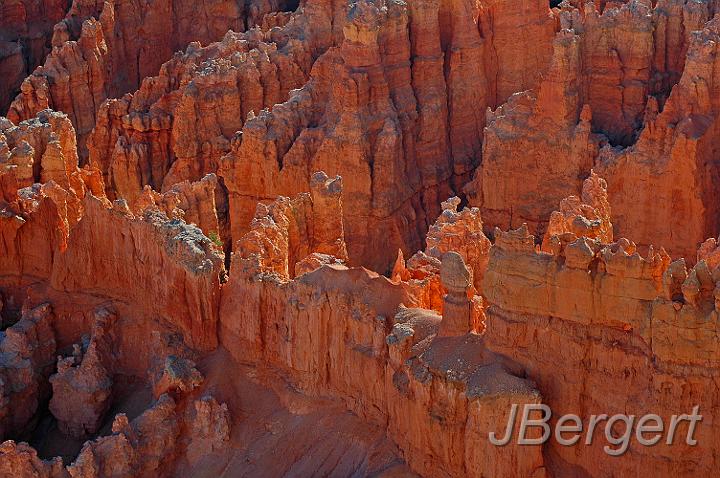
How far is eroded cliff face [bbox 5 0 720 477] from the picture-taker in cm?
1564

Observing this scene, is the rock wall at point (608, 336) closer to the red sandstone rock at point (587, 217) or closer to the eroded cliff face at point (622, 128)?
the red sandstone rock at point (587, 217)

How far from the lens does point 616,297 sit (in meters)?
15.1

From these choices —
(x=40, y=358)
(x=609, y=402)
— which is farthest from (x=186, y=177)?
(x=609, y=402)

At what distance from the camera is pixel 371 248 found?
3027 centimetres

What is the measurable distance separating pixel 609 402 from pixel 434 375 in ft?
7.28

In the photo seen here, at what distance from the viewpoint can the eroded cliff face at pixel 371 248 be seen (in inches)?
616

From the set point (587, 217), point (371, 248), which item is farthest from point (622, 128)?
point (587, 217)

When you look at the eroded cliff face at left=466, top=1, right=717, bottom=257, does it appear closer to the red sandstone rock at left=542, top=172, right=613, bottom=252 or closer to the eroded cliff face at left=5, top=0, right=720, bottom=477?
the eroded cliff face at left=5, top=0, right=720, bottom=477

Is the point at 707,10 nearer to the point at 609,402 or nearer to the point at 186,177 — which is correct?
the point at 186,177

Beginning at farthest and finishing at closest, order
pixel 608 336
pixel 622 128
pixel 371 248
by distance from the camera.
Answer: pixel 371 248
pixel 622 128
pixel 608 336

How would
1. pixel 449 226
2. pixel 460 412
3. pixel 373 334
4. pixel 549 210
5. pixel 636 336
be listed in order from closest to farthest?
pixel 636 336 < pixel 460 412 < pixel 373 334 < pixel 449 226 < pixel 549 210

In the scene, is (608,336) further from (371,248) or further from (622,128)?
(371,248)

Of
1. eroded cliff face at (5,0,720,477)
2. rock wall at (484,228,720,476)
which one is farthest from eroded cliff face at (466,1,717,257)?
rock wall at (484,228,720,476)

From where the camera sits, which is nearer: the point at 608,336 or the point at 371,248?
the point at 608,336
